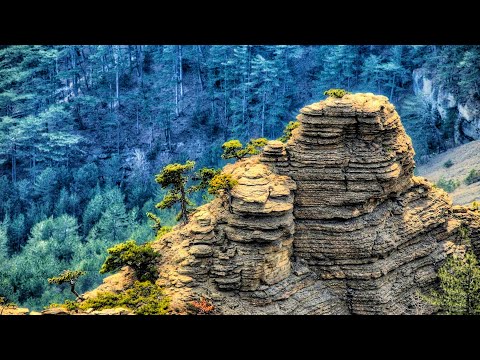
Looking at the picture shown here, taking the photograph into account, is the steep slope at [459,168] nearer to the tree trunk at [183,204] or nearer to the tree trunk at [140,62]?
the tree trunk at [183,204]

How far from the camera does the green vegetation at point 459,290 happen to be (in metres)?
26.2

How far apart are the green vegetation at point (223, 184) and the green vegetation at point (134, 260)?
3451 mm

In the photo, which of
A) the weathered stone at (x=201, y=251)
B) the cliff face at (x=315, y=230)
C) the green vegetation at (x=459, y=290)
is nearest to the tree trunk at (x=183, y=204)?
the cliff face at (x=315, y=230)

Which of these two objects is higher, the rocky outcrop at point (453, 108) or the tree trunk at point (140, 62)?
the tree trunk at point (140, 62)

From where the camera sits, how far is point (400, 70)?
181ft

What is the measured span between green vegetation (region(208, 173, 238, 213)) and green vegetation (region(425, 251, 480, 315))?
9.15 meters

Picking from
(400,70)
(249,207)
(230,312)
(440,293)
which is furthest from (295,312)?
(400,70)

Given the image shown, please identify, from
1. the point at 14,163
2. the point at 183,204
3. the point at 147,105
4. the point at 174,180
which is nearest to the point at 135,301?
the point at 183,204

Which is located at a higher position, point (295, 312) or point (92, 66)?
point (92, 66)

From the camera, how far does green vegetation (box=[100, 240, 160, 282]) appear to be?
24.8m

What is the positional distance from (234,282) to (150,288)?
10.1 feet

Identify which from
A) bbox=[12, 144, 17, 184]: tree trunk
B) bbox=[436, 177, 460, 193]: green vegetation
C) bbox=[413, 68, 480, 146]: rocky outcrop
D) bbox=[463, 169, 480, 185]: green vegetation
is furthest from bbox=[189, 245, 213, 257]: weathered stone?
bbox=[12, 144, 17, 184]: tree trunk

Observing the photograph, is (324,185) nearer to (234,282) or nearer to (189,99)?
(234,282)

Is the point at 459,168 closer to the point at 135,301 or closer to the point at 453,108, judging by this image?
the point at 453,108
